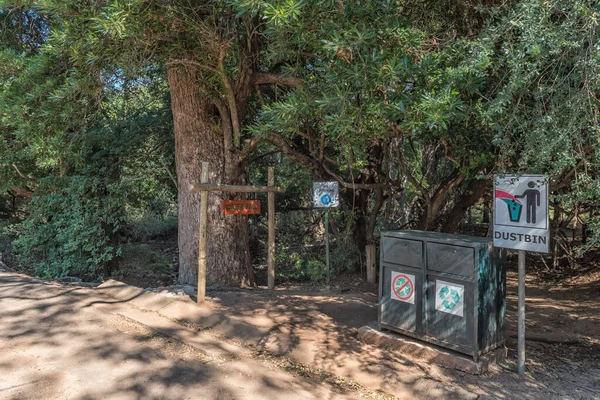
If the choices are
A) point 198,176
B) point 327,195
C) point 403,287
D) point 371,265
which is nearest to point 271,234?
point 327,195

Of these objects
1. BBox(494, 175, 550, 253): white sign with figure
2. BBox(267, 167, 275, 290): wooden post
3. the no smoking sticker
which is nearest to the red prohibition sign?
the no smoking sticker

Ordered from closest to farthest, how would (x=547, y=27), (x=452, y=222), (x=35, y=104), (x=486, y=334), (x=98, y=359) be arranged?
(x=547, y=27), (x=98, y=359), (x=486, y=334), (x=35, y=104), (x=452, y=222)

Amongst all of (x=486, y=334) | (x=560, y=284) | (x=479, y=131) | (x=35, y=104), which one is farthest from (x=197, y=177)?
(x=560, y=284)

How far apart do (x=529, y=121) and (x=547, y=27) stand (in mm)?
815

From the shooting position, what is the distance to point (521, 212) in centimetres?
387

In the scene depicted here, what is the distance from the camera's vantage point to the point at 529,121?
389cm

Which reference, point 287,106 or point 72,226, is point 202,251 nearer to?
point 287,106

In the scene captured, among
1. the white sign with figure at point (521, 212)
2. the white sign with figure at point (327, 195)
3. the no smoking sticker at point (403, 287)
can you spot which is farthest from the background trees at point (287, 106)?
the no smoking sticker at point (403, 287)

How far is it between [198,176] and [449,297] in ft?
16.7

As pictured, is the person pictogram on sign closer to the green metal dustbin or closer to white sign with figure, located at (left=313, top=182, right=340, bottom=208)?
the green metal dustbin

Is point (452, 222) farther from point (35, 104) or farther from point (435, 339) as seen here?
point (35, 104)

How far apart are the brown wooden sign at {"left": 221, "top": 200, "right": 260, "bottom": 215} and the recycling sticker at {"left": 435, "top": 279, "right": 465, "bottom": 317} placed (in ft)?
12.2

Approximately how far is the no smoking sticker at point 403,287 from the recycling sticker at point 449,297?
0.29 m

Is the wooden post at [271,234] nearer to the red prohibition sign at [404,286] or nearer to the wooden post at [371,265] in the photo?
the wooden post at [371,265]
